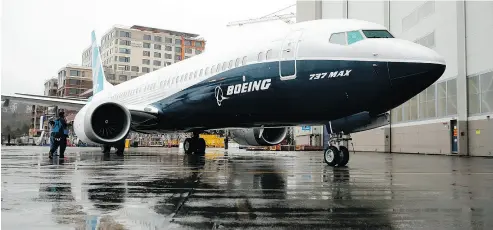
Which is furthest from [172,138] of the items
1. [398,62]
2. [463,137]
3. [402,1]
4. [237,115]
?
[398,62]

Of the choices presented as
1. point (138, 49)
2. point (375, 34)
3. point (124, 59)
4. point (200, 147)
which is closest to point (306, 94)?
point (375, 34)

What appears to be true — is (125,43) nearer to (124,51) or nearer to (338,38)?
(124,51)

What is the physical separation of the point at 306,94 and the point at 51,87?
9293 cm

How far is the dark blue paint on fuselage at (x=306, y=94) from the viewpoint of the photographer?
8641 mm

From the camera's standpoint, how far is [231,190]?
563 centimetres

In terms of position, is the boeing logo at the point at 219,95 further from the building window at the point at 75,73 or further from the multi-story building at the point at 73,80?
the building window at the point at 75,73

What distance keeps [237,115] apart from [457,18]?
52.7 ft

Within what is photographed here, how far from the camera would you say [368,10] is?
32.3 metres

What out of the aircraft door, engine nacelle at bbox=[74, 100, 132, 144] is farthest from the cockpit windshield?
engine nacelle at bbox=[74, 100, 132, 144]

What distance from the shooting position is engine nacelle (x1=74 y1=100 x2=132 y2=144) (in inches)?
502

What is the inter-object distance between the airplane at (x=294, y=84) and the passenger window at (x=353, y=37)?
0.03m

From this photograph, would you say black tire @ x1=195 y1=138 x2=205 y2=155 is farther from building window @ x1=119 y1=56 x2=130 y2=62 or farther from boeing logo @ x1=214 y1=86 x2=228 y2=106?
→ building window @ x1=119 y1=56 x2=130 y2=62

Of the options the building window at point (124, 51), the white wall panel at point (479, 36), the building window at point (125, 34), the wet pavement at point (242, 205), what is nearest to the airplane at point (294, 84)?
the wet pavement at point (242, 205)

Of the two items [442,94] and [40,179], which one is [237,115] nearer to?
[40,179]
